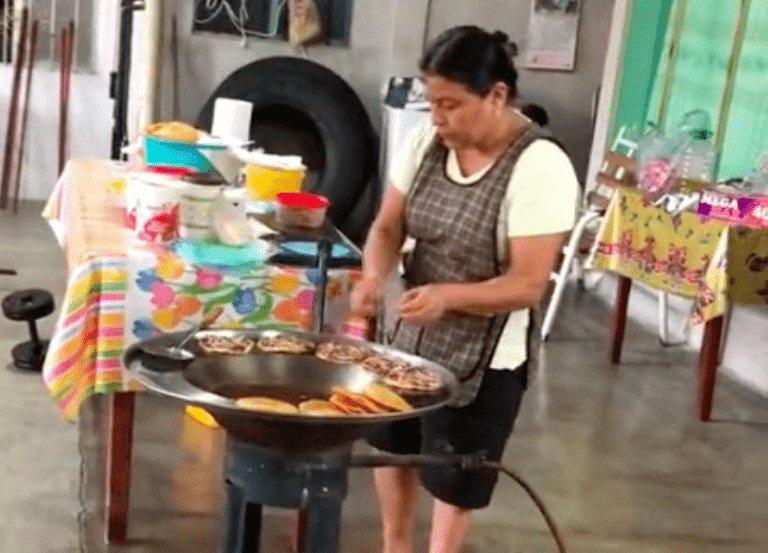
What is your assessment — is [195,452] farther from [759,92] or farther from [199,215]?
[759,92]

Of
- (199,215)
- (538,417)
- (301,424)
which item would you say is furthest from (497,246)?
(538,417)

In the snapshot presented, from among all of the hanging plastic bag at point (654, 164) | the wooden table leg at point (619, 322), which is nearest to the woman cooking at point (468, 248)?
the hanging plastic bag at point (654, 164)

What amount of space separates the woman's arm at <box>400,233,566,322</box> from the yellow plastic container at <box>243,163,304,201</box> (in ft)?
3.90

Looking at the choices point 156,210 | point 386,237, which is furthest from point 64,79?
point 386,237

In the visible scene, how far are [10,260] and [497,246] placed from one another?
401 centimetres

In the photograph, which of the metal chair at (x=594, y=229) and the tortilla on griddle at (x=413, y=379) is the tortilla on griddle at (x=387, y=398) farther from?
the metal chair at (x=594, y=229)

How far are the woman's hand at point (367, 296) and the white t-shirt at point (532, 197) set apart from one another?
0.82 feet

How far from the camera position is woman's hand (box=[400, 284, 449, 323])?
76.7 inches

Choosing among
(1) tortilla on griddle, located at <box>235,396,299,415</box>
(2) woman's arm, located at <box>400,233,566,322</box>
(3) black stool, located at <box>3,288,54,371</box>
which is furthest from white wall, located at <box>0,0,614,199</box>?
(1) tortilla on griddle, located at <box>235,396,299,415</box>

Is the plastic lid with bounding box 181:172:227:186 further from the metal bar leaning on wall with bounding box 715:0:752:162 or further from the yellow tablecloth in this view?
the metal bar leaning on wall with bounding box 715:0:752:162

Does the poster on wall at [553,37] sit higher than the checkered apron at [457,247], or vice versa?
the poster on wall at [553,37]

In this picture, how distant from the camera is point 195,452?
3502mm

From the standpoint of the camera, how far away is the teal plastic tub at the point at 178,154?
3.13m

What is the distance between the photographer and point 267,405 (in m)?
1.57
